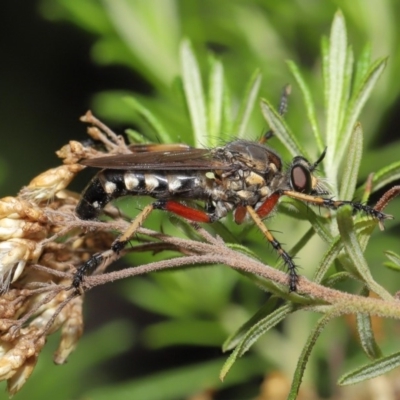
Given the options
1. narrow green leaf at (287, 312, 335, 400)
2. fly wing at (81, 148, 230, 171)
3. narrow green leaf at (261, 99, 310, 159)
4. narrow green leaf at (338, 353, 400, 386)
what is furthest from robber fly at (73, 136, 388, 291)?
narrow green leaf at (338, 353, 400, 386)

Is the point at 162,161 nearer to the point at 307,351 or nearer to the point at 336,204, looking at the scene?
the point at 336,204

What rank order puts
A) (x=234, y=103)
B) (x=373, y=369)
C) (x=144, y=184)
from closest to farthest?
(x=373, y=369), (x=144, y=184), (x=234, y=103)

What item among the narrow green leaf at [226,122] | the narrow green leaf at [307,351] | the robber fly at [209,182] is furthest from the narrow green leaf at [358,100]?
the narrow green leaf at [307,351]

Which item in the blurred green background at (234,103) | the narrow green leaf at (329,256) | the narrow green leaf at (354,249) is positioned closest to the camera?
the narrow green leaf at (354,249)

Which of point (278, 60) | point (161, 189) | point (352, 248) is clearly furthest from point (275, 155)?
point (278, 60)

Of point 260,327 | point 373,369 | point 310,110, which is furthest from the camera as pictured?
point 310,110

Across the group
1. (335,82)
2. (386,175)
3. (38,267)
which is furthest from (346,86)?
(38,267)

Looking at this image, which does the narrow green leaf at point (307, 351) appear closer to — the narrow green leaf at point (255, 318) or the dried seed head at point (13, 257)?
the narrow green leaf at point (255, 318)
